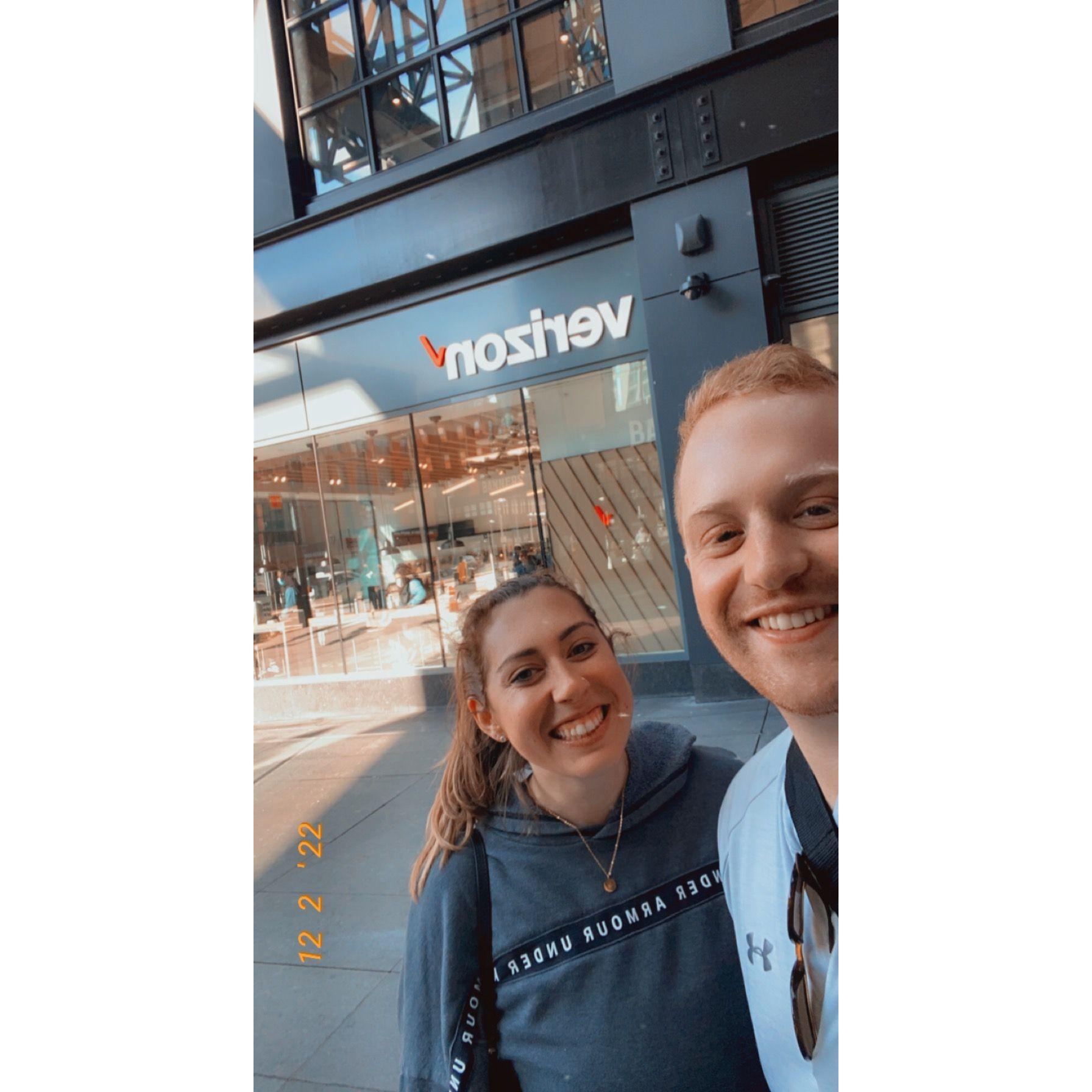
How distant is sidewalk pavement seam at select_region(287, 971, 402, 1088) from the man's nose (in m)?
0.70

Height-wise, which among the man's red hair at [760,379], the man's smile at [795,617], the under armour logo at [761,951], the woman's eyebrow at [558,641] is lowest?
the under armour logo at [761,951]

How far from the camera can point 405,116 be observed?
2.55 feet

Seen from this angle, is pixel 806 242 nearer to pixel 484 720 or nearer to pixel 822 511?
pixel 822 511

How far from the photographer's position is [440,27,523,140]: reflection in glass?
71 centimetres

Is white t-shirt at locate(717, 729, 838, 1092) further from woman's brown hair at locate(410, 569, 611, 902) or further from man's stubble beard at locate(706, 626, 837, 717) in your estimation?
woman's brown hair at locate(410, 569, 611, 902)

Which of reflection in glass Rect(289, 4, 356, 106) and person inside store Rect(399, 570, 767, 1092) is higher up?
reflection in glass Rect(289, 4, 356, 106)

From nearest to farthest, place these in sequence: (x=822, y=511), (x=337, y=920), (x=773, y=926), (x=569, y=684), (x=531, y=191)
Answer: (x=822, y=511)
(x=773, y=926)
(x=569, y=684)
(x=531, y=191)
(x=337, y=920)

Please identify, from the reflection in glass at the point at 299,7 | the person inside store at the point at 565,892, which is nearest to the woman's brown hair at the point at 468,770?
the person inside store at the point at 565,892

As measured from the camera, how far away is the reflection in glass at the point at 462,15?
0.70 m

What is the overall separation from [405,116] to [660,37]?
302 mm

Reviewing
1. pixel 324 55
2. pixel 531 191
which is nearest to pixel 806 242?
pixel 531 191

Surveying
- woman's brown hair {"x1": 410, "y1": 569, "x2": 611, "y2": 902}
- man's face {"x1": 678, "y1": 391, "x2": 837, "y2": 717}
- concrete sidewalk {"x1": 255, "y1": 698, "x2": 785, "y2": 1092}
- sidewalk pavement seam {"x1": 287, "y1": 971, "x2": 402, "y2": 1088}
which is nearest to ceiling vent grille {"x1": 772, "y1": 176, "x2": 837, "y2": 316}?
man's face {"x1": 678, "y1": 391, "x2": 837, "y2": 717}

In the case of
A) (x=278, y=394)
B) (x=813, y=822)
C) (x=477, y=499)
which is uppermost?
(x=278, y=394)

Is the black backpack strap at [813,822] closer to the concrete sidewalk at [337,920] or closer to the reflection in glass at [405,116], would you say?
the concrete sidewalk at [337,920]
